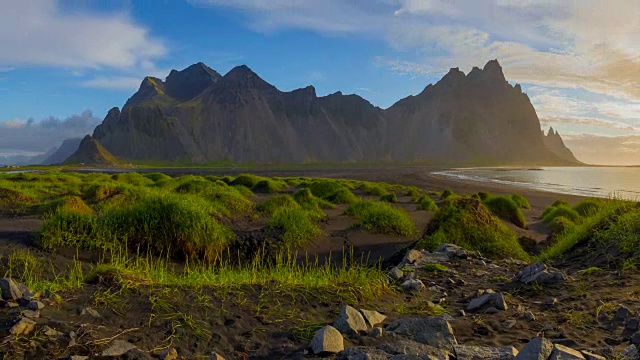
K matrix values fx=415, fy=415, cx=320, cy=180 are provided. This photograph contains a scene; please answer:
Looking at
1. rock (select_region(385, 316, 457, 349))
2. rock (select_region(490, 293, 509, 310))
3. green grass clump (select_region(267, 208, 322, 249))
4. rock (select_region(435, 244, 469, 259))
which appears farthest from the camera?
green grass clump (select_region(267, 208, 322, 249))

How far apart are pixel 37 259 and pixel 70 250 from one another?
142 centimetres

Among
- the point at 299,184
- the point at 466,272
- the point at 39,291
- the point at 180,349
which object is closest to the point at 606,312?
the point at 466,272

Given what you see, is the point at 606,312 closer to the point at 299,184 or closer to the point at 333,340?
the point at 333,340

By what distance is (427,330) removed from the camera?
490cm

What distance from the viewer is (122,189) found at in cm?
2111

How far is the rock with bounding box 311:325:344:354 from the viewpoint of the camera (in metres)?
4.39

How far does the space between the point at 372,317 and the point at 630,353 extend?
271 cm

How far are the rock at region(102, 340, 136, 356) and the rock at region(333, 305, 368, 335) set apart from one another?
227cm

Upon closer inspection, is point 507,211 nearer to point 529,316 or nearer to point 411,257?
point 411,257

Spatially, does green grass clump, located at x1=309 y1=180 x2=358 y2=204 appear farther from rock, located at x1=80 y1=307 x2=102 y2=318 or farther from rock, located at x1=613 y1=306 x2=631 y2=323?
rock, located at x1=80 y1=307 x2=102 y2=318

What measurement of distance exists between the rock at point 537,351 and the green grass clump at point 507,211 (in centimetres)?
1805

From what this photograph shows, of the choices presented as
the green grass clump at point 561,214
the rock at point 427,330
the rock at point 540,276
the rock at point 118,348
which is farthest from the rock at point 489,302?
the green grass clump at point 561,214

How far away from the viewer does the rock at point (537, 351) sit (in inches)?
154

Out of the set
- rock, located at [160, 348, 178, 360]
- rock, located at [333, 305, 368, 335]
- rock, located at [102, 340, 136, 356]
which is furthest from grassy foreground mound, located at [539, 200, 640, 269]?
rock, located at [102, 340, 136, 356]
